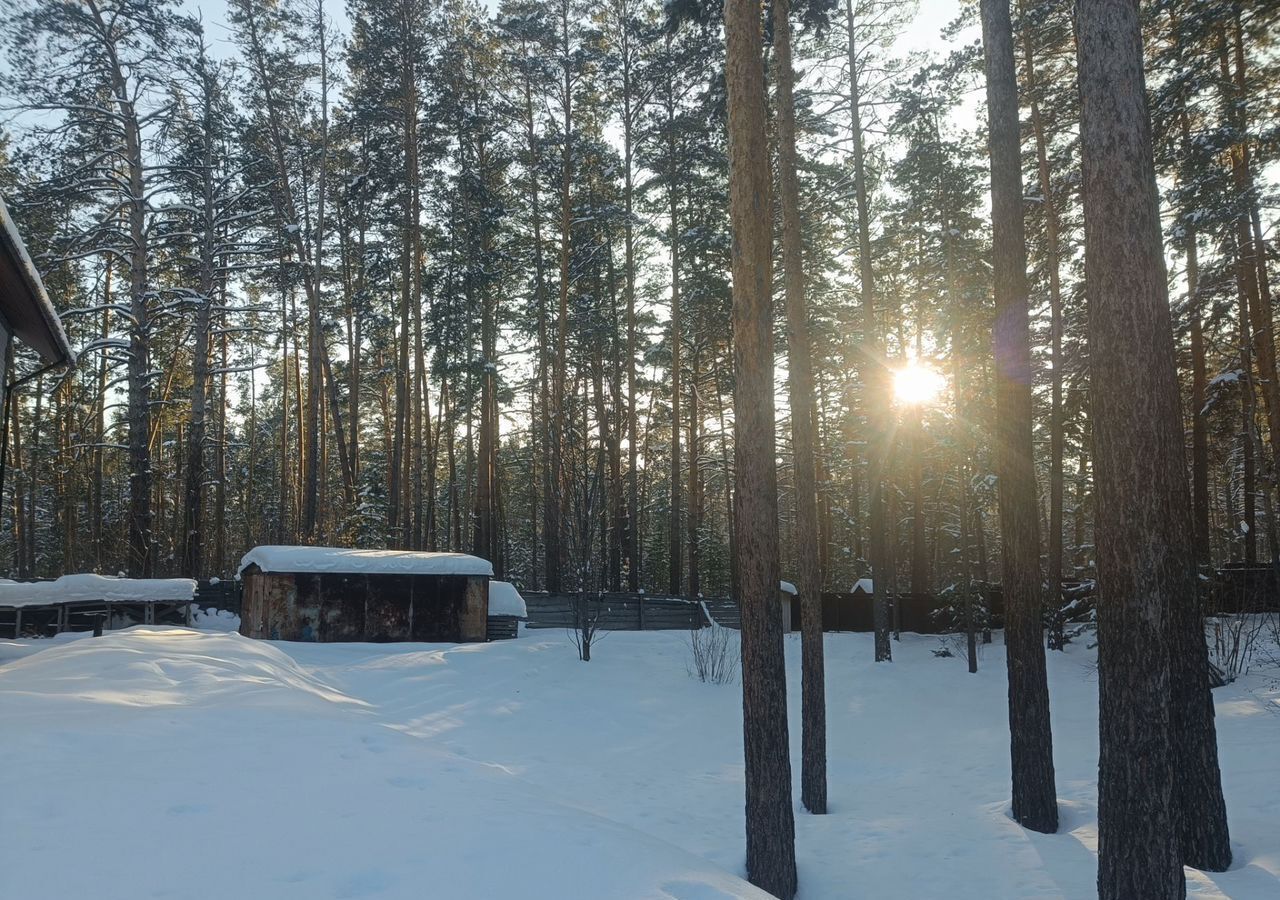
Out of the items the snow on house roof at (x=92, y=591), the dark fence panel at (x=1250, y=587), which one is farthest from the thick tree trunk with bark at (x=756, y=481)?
the dark fence panel at (x=1250, y=587)

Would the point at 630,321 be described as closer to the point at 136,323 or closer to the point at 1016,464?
the point at 136,323

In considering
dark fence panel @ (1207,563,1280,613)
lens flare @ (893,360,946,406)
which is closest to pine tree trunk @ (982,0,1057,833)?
lens flare @ (893,360,946,406)

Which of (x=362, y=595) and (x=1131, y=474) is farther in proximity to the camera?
(x=362, y=595)

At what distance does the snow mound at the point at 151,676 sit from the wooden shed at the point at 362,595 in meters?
8.19

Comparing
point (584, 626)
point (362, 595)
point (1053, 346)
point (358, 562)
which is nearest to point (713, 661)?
point (584, 626)

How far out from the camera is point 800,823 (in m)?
8.31

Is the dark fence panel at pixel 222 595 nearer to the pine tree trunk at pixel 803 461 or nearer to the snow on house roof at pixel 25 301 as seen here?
the snow on house roof at pixel 25 301

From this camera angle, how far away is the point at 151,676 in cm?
583

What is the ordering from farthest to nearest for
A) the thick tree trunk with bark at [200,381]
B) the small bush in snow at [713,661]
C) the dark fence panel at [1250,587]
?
the thick tree trunk with bark at [200,381], the dark fence panel at [1250,587], the small bush in snow at [713,661]

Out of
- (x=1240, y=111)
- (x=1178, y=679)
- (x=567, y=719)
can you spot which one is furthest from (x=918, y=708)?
(x=1240, y=111)

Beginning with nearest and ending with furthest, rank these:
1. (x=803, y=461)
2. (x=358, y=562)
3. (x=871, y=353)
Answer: (x=803, y=461), (x=871, y=353), (x=358, y=562)

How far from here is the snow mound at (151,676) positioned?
5055 mm

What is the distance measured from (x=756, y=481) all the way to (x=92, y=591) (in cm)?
1643

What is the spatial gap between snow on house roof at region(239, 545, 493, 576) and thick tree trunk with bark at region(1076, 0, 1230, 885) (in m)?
14.6
